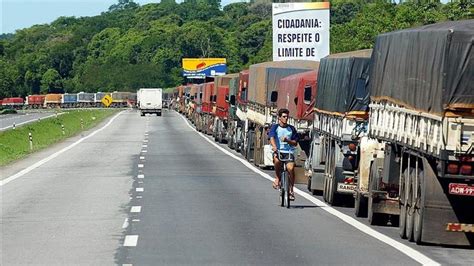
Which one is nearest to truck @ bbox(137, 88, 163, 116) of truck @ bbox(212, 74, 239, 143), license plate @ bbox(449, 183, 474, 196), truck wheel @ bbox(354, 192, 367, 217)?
truck @ bbox(212, 74, 239, 143)

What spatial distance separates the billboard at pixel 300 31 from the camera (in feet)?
211

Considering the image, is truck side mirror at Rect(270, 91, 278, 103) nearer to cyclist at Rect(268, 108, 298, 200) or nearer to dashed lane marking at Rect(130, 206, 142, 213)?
cyclist at Rect(268, 108, 298, 200)

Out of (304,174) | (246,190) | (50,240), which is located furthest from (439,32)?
(304,174)

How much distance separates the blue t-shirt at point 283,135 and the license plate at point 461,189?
22.9 feet

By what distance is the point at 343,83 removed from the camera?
26.5m

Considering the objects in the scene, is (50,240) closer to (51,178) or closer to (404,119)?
(404,119)

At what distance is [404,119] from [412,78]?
0.69 m

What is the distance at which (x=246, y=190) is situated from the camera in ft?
96.1

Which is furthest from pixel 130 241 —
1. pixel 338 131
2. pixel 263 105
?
pixel 263 105

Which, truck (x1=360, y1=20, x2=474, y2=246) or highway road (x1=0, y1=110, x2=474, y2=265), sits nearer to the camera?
highway road (x1=0, y1=110, x2=474, y2=265)

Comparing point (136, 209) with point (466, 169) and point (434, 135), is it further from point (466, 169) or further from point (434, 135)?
point (466, 169)

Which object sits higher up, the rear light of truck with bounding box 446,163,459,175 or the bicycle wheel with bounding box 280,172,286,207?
Result: the rear light of truck with bounding box 446,163,459,175

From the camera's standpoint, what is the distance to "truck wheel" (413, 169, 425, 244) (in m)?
17.9

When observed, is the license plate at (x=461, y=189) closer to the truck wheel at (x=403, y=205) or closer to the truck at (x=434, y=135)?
the truck at (x=434, y=135)
